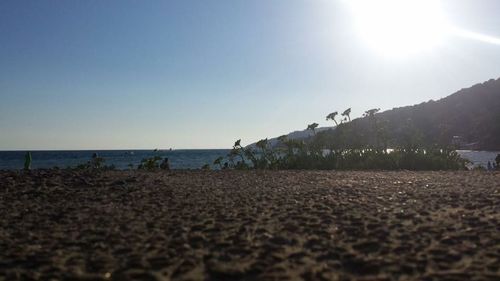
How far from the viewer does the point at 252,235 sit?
5832 mm

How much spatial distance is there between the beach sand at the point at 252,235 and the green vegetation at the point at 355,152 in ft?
39.4

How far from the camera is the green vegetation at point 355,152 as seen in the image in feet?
72.8

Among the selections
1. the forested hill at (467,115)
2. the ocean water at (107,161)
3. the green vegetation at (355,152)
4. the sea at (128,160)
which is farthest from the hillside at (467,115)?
the green vegetation at (355,152)

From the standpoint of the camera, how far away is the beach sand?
173 inches

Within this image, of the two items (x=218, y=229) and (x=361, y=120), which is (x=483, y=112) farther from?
(x=218, y=229)

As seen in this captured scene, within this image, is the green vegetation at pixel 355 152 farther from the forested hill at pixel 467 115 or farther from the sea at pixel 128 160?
the forested hill at pixel 467 115

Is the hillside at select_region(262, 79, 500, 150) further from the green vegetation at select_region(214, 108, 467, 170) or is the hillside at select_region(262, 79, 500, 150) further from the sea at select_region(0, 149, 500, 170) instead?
the green vegetation at select_region(214, 108, 467, 170)

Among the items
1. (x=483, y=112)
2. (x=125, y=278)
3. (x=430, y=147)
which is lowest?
(x=125, y=278)

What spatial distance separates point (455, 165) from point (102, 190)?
17101 mm

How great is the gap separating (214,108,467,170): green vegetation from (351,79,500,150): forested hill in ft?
253

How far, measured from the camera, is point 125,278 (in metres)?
4.23

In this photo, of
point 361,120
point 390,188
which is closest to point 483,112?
point 361,120

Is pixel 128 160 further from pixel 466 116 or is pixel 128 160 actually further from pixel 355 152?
pixel 466 116

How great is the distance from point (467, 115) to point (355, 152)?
112 m
